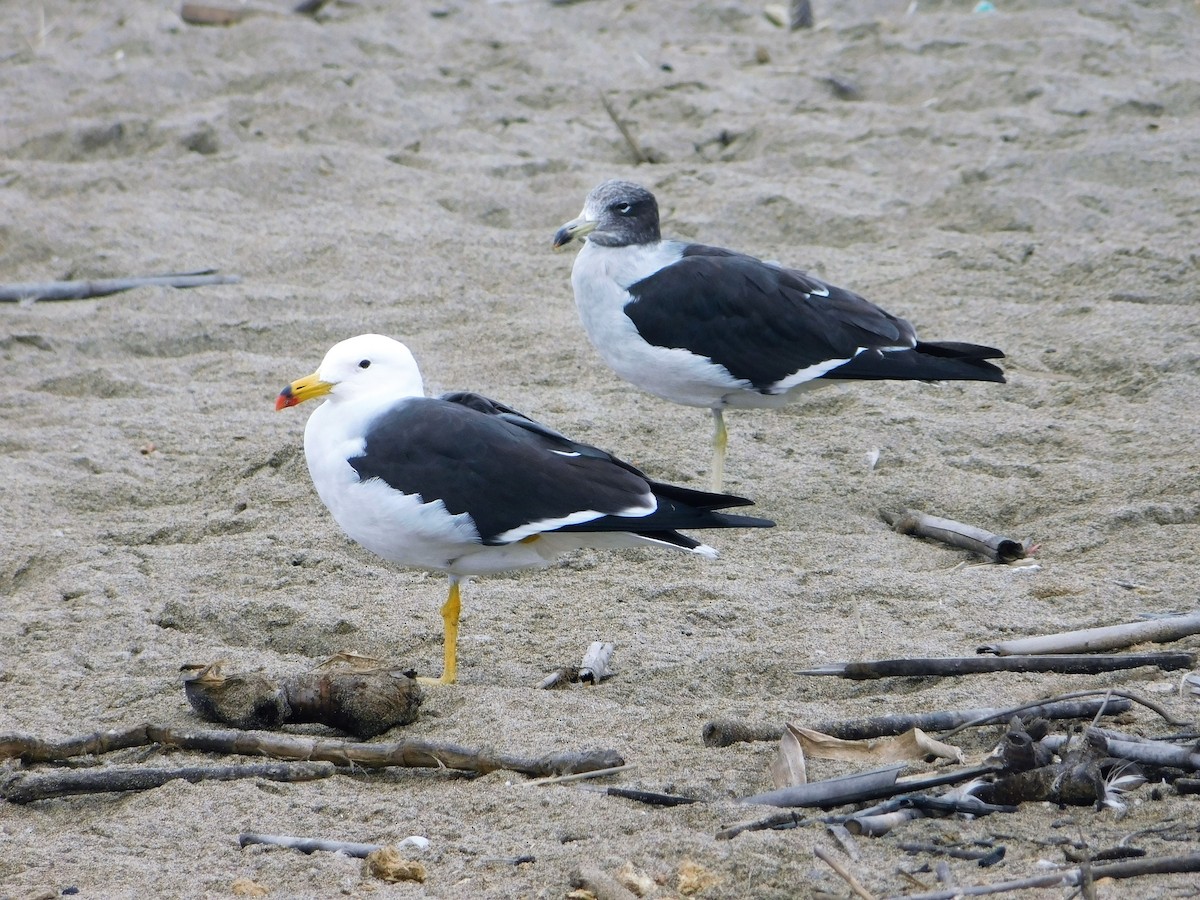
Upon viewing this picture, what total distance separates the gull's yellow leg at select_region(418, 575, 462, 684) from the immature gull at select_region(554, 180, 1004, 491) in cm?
126

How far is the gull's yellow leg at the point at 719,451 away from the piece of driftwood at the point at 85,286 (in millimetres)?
2386

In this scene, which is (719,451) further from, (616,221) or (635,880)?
(635,880)

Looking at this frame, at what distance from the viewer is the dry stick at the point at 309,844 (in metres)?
2.60

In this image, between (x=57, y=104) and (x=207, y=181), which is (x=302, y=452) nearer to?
(x=207, y=181)

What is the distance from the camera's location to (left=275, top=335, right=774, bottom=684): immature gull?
140 inches

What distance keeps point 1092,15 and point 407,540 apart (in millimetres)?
7313

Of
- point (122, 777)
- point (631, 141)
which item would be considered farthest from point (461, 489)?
point (631, 141)

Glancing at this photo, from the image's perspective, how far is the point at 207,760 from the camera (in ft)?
10.0

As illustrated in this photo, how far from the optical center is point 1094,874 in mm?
2297

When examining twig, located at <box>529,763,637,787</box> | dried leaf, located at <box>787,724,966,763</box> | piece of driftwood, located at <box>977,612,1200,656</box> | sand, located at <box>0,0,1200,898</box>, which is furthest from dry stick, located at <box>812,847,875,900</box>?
piece of driftwood, located at <box>977,612,1200,656</box>

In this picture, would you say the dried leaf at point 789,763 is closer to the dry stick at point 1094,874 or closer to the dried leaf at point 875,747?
the dried leaf at point 875,747

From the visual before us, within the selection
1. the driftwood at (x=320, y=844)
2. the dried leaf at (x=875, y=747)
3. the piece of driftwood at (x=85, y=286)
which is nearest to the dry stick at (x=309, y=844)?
the driftwood at (x=320, y=844)

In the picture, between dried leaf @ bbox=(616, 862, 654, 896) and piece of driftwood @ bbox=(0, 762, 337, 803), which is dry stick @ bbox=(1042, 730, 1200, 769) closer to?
dried leaf @ bbox=(616, 862, 654, 896)

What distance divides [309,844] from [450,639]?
1013mm
